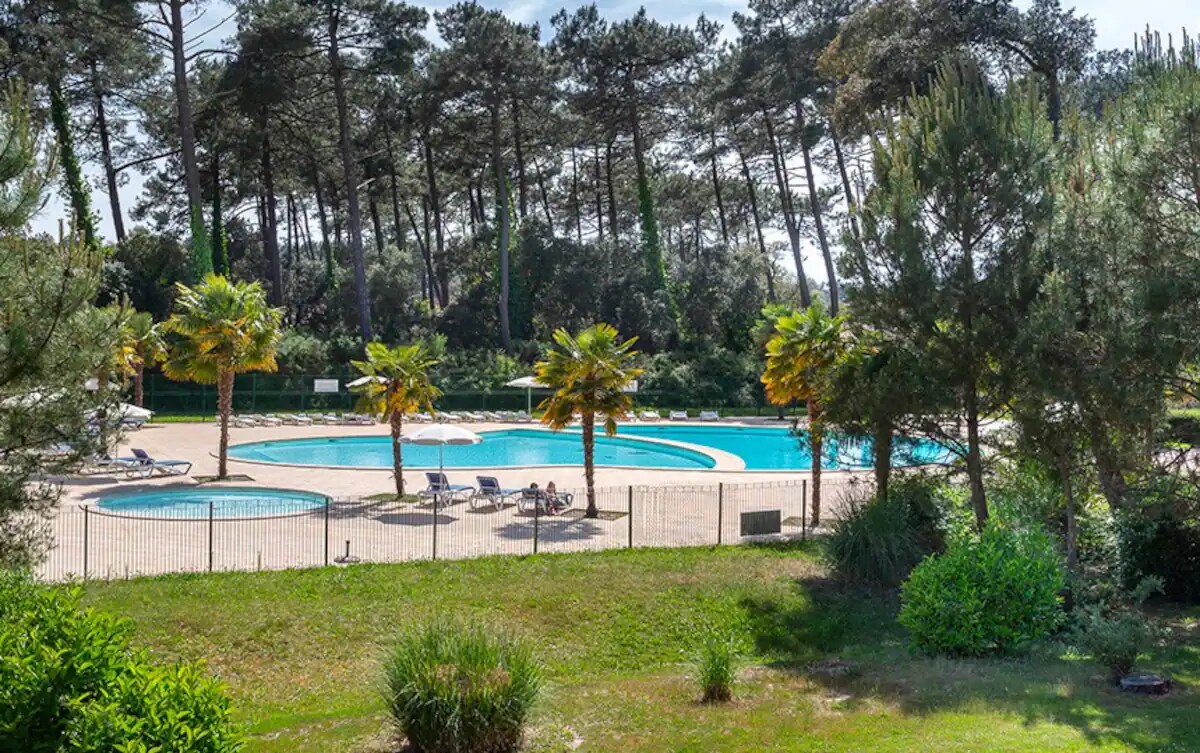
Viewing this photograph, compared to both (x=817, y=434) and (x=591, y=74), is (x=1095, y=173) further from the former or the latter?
(x=591, y=74)

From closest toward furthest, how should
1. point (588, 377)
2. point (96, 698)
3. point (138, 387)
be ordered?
point (96, 698) → point (588, 377) → point (138, 387)

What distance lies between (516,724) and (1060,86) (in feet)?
→ 104

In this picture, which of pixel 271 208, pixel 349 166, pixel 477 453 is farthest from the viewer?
pixel 271 208

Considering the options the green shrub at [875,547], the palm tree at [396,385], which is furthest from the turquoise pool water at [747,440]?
the green shrub at [875,547]

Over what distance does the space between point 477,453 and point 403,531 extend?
16686 mm

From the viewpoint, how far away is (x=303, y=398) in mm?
44188

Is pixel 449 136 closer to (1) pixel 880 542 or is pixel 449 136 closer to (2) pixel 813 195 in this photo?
(2) pixel 813 195

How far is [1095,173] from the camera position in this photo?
1398 centimetres

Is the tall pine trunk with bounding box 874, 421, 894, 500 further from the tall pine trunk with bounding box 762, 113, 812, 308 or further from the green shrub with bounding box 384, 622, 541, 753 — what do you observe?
the tall pine trunk with bounding box 762, 113, 812, 308

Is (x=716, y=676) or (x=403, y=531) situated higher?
(x=403, y=531)

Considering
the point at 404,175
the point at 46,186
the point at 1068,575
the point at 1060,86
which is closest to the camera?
the point at 46,186

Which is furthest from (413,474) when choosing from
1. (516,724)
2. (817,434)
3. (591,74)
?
(591,74)

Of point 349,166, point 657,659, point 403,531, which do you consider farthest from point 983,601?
point 349,166

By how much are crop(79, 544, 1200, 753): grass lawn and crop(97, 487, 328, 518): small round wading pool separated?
6693mm
